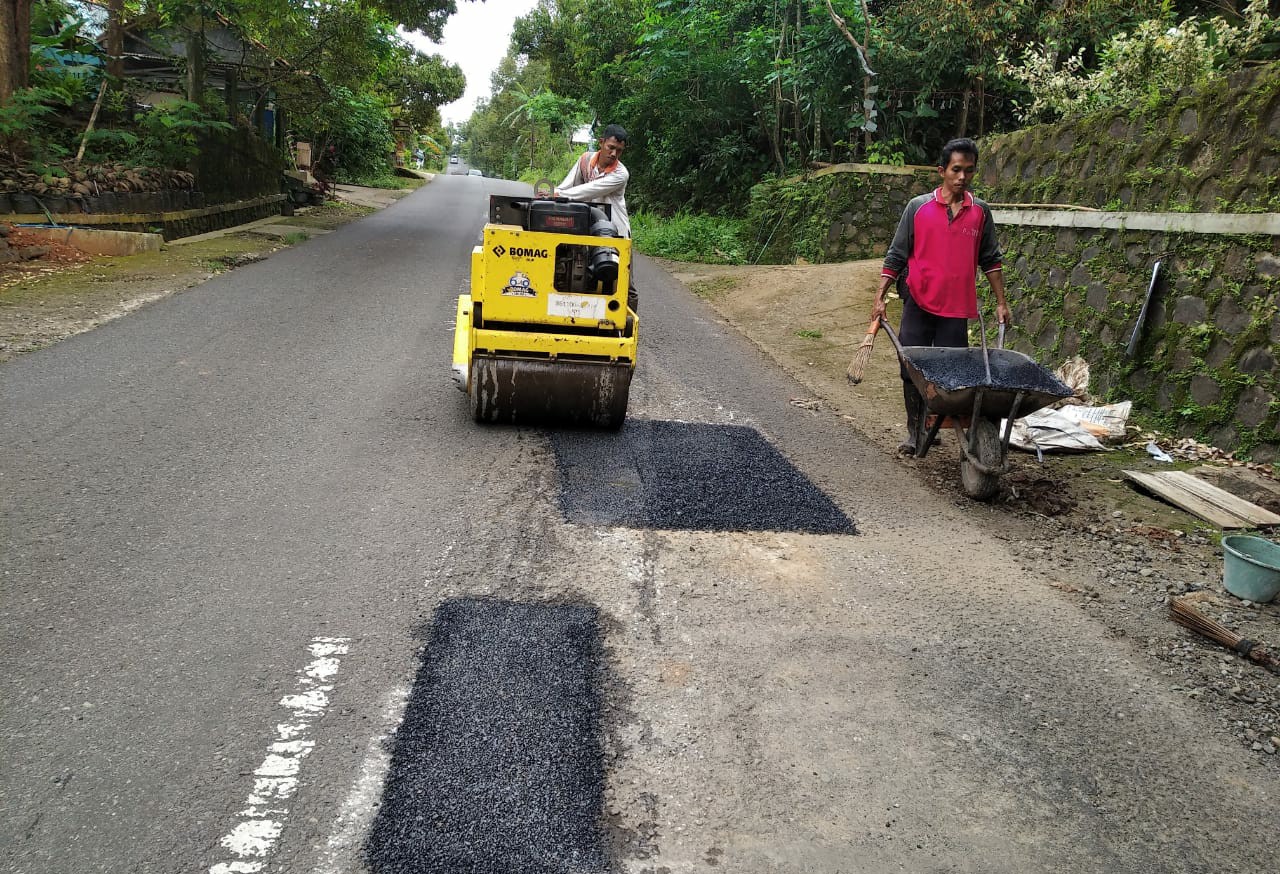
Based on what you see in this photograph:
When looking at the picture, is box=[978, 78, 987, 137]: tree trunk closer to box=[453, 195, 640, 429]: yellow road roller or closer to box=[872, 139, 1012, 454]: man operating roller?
box=[872, 139, 1012, 454]: man operating roller

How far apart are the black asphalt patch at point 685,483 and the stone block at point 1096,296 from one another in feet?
12.1

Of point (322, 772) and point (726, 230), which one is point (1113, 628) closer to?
point (322, 772)

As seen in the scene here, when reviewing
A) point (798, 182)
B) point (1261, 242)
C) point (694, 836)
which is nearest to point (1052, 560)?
point (694, 836)

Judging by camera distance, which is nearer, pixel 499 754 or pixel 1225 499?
pixel 499 754

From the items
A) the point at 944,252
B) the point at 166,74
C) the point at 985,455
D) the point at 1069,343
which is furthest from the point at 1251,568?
the point at 166,74

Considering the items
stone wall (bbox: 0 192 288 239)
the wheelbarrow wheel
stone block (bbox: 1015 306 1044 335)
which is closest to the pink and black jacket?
the wheelbarrow wheel

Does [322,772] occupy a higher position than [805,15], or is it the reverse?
[805,15]

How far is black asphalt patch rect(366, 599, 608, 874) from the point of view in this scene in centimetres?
222

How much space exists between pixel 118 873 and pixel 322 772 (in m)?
0.52

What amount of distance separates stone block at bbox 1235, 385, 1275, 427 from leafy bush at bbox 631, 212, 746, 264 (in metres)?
11.7

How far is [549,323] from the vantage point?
542 centimetres

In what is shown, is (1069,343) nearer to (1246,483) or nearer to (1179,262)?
(1179,262)

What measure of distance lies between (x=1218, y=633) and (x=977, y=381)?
209 centimetres

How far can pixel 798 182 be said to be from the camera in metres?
16.7
